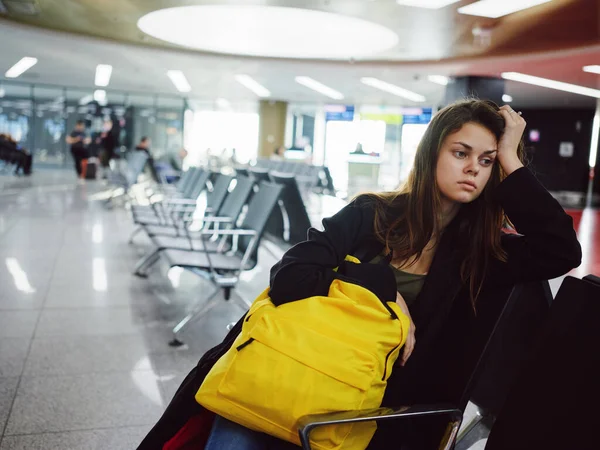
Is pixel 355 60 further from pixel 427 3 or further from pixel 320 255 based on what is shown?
pixel 320 255

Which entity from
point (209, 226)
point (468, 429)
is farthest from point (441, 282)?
point (209, 226)

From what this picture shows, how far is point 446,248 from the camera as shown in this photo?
5.41 ft

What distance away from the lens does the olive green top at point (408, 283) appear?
1.67 meters

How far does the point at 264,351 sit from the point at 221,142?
1079 inches

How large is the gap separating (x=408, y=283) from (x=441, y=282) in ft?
0.35

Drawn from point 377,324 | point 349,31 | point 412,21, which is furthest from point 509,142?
point 349,31

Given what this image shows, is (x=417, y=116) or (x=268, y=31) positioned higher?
(x=268, y=31)

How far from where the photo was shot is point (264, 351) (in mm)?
1339

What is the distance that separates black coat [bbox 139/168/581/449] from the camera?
4.98 feet

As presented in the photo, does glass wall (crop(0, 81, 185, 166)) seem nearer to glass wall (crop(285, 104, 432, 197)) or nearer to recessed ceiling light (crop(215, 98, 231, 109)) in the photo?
recessed ceiling light (crop(215, 98, 231, 109))

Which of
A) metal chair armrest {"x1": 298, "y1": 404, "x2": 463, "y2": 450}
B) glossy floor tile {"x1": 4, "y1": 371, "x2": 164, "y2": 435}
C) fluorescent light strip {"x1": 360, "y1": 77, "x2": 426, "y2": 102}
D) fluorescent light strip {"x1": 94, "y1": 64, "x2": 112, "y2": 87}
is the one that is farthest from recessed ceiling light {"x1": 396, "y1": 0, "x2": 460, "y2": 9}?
fluorescent light strip {"x1": 94, "y1": 64, "x2": 112, "y2": 87}

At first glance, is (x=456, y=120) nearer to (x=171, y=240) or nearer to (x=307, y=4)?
(x=171, y=240)

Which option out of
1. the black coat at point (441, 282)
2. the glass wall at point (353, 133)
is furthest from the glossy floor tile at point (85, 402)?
the glass wall at point (353, 133)

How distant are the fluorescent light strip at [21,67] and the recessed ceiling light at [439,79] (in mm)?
10460
